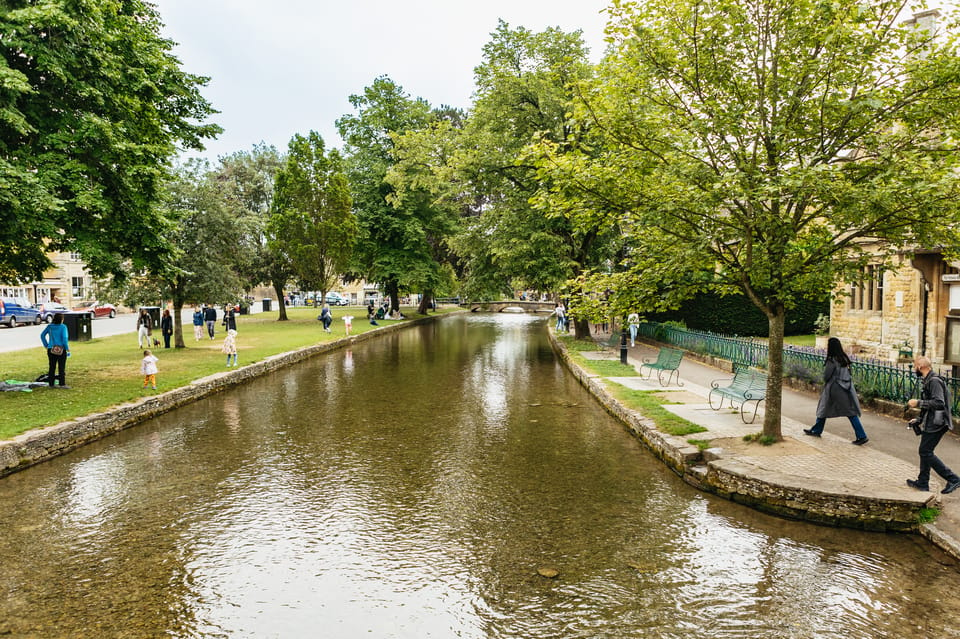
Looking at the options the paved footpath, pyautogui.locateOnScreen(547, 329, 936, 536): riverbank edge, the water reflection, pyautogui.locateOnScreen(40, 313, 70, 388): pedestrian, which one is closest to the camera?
the water reflection

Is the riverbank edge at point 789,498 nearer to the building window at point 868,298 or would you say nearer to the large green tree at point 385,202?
the building window at point 868,298

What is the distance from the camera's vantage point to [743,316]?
87.7ft

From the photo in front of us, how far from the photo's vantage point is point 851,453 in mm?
8406

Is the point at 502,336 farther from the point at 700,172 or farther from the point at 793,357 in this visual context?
the point at 700,172

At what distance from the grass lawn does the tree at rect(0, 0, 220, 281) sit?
2.76 meters

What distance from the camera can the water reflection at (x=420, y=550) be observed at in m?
4.74

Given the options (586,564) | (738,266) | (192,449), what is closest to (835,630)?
(586,564)

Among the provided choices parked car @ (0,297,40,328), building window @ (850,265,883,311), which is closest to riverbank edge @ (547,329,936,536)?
building window @ (850,265,883,311)

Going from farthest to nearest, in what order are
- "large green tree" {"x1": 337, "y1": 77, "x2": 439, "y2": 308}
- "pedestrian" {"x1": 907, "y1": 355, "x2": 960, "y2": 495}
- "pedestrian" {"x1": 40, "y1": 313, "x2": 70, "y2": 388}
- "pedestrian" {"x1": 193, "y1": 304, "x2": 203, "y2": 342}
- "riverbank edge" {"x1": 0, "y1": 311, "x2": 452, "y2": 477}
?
"large green tree" {"x1": 337, "y1": 77, "x2": 439, "y2": 308} < "pedestrian" {"x1": 193, "y1": 304, "x2": 203, "y2": 342} < "pedestrian" {"x1": 40, "y1": 313, "x2": 70, "y2": 388} < "riverbank edge" {"x1": 0, "y1": 311, "x2": 452, "y2": 477} < "pedestrian" {"x1": 907, "y1": 355, "x2": 960, "y2": 495}

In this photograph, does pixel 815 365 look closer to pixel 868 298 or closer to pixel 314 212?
pixel 868 298

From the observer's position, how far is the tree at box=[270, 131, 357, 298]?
34.1 metres

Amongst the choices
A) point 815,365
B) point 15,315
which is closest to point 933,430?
point 815,365

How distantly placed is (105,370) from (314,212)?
1983 cm

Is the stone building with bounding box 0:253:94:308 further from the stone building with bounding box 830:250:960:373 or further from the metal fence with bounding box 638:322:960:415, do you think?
the stone building with bounding box 830:250:960:373
